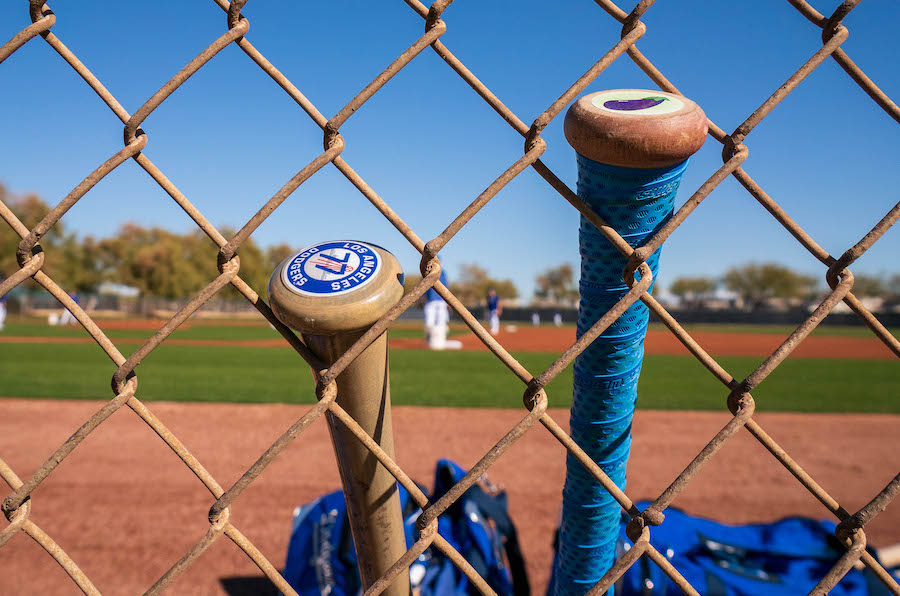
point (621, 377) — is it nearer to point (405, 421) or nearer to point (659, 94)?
point (659, 94)

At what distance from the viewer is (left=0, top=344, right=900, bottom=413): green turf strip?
733 centimetres

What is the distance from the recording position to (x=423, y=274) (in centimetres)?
85

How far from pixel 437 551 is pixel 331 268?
5.74 ft

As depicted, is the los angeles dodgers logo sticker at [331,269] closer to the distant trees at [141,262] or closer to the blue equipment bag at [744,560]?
the blue equipment bag at [744,560]

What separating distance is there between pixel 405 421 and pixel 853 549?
5043 mm

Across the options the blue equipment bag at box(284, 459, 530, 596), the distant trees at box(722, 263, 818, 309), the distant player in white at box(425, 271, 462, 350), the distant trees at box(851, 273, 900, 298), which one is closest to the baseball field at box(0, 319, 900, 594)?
the blue equipment bag at box(284, 459, 530, 596)

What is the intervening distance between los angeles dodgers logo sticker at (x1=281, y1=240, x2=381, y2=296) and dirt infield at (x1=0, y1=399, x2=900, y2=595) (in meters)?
2.46

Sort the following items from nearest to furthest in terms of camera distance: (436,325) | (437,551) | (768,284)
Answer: (437,551) → (436,325) → (768,284)

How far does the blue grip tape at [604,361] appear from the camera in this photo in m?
0.83

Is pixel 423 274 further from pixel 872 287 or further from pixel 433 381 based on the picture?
pixel 872 287

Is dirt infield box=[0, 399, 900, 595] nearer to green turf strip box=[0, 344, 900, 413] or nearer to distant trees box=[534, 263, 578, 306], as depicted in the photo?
green turf strip box=[0, 344, 900, 413]

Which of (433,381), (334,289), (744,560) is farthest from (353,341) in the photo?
(433,381)

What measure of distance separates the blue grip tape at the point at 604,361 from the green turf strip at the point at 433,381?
230 inches

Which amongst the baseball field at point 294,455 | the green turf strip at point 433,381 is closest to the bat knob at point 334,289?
the baseball field at point 294,455
